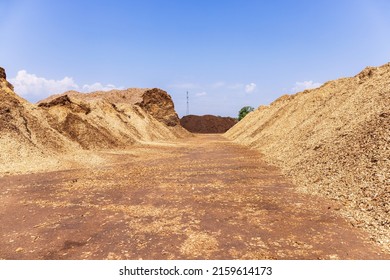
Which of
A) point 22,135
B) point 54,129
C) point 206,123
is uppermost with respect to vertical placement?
point 206,123

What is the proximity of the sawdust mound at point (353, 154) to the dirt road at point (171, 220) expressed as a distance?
0.61m

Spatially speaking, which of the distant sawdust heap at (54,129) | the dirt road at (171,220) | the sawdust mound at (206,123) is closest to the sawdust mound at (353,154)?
the dirt road at (171,220)

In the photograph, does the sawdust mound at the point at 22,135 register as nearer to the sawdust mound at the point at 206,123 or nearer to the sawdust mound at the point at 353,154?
the sawdust mound at the point at 353,154

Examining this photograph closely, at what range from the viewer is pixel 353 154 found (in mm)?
10922

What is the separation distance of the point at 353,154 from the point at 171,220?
7.44 meters

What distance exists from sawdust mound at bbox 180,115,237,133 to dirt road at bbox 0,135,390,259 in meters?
80.9

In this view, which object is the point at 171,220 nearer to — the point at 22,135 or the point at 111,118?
the point at 22,135

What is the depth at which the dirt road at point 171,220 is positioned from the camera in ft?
19.7

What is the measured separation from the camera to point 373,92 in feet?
52.7

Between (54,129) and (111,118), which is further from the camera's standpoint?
(111,118)

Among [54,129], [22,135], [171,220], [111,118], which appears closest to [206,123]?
[111,118]

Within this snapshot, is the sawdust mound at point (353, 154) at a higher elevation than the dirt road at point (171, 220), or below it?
higher

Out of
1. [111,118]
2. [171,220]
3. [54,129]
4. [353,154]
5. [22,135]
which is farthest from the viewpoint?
[111,118]

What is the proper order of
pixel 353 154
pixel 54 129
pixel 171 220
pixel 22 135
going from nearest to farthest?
pixel 171 220
pixel 353 154
pixel 22 135
pixel 54 129
